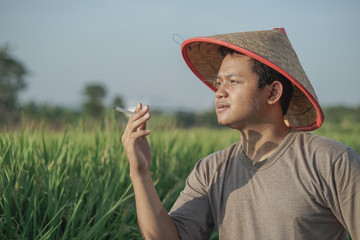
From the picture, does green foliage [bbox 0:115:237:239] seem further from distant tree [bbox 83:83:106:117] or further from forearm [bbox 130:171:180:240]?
distant tree [bbox 83:83:106:117]

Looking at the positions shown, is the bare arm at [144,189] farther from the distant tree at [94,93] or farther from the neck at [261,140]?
the distant tree at [94,93]

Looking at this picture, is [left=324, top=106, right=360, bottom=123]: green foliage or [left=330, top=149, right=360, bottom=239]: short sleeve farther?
[left=324, top=106, right=360, bottom=123]: green foliage

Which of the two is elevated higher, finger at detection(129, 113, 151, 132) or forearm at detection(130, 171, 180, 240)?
finger at detection(129, 113, 151, 132)

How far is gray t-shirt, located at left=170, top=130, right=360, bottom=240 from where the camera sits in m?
1.56

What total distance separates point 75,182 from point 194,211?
4.26 feet

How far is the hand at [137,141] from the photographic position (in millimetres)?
1413

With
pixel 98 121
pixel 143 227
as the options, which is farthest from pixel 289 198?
pixel 98 121

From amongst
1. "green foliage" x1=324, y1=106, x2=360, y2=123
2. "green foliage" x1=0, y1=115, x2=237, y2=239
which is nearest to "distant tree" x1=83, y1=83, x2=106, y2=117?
"green foliage" x1=324, y1=106, x2=360, y2=123

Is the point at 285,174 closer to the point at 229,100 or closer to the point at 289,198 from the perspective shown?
the point at 289,198

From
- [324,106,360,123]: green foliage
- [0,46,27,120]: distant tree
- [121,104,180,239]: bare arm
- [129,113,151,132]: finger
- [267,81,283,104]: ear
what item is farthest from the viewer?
[0,46,27,120]: distant tree

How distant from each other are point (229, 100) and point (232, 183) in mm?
349

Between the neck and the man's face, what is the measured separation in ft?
0.17

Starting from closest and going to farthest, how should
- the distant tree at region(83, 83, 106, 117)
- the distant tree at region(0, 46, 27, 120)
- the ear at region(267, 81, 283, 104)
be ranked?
the ear at region(267, 81, 283, 104), the distant tree at region(0, 46, 27, 120), the distant tree at region(83, 83, 106, 117)

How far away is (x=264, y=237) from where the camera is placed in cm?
161
